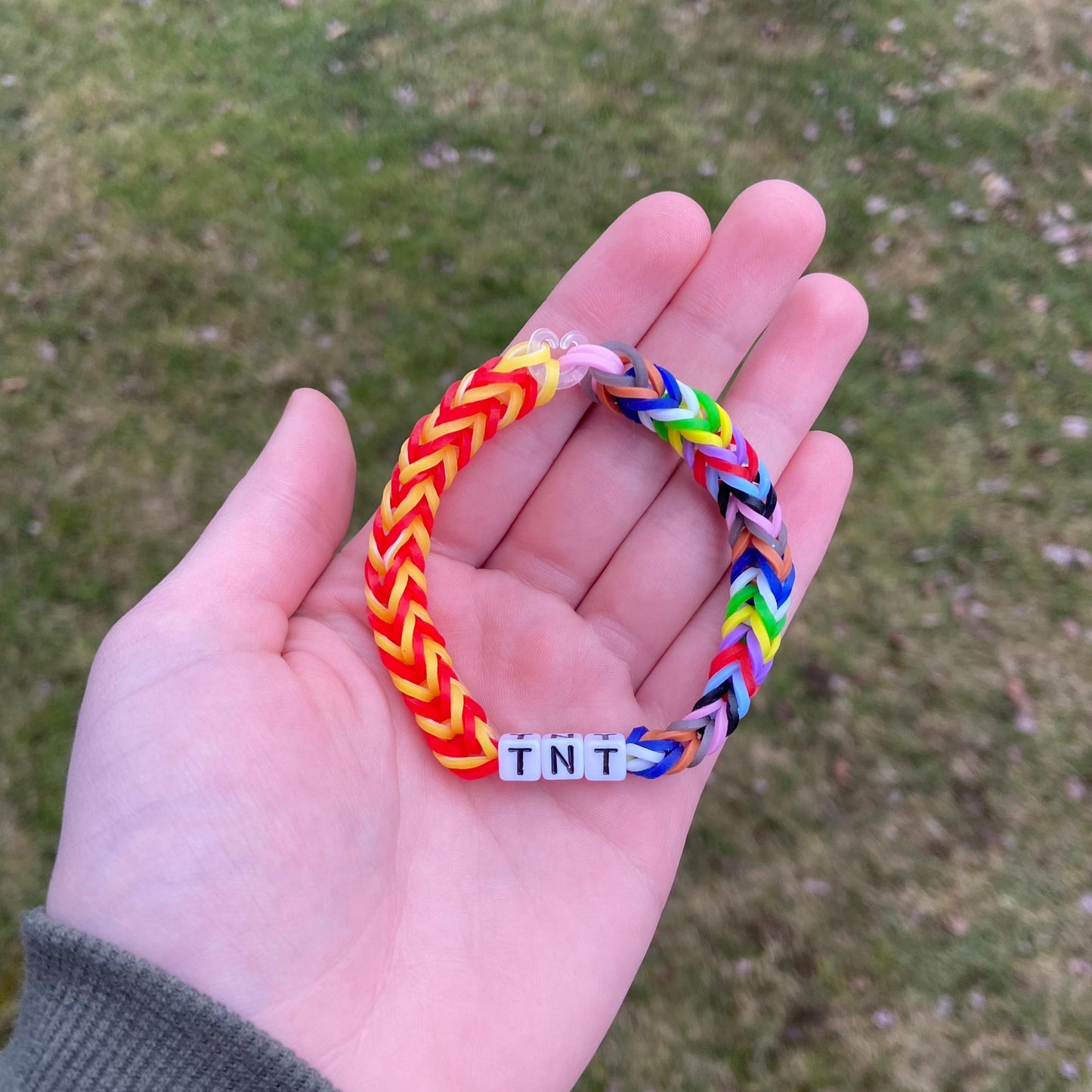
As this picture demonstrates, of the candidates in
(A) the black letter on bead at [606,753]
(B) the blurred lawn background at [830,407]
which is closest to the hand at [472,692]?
(A) the black letter on bead at [606,753]

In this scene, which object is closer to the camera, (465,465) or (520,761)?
(520,761)

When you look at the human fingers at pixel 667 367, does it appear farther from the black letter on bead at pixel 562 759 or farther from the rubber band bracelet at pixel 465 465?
the black letter on bead at pixel 562 759

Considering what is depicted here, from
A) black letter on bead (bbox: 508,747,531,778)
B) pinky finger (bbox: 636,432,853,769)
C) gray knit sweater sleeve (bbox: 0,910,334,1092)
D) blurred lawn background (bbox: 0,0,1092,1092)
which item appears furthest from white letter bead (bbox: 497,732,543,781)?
blurred lawn background (bbox: 0,0,1092,1092)

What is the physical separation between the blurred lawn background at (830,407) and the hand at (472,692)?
860 mm

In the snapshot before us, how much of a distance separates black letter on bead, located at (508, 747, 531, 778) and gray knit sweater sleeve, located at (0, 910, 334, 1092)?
65 centimetres

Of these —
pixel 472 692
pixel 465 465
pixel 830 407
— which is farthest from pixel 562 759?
pixel 830 407

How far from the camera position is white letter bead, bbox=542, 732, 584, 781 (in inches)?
73.3

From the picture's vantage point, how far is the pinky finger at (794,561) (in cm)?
214

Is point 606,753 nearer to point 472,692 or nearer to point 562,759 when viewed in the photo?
point 562,759

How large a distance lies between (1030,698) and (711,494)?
1.49 metres

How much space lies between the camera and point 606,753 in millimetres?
1888

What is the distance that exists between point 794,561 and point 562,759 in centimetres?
79

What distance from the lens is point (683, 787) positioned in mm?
2051

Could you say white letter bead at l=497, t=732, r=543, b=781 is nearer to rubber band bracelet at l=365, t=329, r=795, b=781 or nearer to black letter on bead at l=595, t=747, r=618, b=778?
rubber band bracelet at l=365, t=329, r=795, b=781
